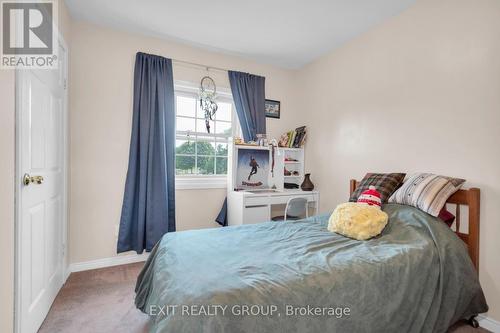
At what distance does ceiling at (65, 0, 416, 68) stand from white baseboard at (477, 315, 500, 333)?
100 inches

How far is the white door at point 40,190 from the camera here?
4.47 ft

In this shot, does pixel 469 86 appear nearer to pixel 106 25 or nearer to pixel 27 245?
pixel 27 245

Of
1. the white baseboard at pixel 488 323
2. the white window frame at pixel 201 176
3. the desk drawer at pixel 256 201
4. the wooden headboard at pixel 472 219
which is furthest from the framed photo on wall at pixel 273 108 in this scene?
the white baseboard at pixel 488 323

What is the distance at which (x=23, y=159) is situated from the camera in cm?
138

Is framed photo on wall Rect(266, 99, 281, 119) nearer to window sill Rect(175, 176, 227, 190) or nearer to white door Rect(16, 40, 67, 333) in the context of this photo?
window sill Rect(175, 176, 227, 190)

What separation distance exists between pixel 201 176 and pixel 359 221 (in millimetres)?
1989

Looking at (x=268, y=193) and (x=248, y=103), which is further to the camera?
(x=248, y=103)

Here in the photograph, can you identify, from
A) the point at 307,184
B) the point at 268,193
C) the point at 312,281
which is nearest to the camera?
the point at 312,281

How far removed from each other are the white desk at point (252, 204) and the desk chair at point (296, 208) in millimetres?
91

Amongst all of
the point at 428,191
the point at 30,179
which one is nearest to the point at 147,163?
the point at 30,179

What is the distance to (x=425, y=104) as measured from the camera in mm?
2066

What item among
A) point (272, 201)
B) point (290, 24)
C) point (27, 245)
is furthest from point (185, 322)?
point (290, 24)

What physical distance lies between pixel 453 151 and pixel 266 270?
1.75m

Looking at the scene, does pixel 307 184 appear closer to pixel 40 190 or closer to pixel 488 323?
pixel 488 323
